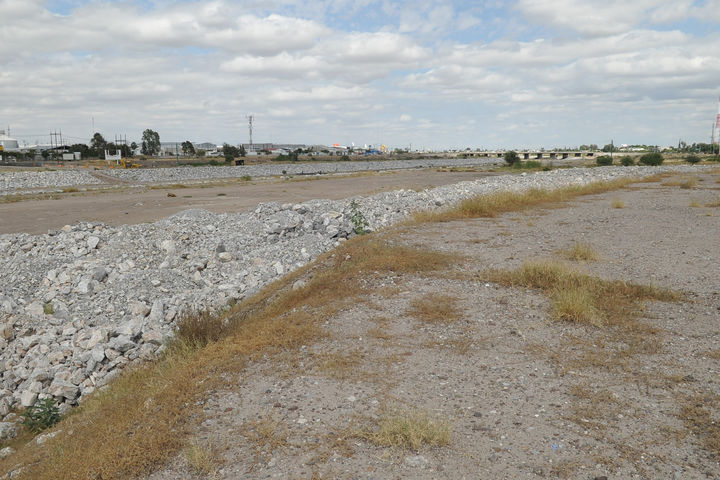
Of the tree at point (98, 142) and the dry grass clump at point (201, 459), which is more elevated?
the tree at point (98, 142)

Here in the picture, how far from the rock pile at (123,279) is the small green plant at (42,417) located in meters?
0.32

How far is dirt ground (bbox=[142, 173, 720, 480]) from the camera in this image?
427 centimetres

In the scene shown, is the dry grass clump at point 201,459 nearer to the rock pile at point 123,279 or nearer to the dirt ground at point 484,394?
the dirt ground at point 484,394

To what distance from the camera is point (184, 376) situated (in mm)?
5938

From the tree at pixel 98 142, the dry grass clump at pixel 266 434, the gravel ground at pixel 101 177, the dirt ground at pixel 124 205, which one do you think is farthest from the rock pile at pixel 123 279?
the tree at pixel 98 142

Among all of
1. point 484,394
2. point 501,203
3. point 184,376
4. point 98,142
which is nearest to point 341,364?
point 484,394

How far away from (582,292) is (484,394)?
329 cm

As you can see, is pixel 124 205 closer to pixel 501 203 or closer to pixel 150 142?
pixel 501 203

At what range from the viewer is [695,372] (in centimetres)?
568

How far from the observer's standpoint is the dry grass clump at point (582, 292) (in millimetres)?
7250

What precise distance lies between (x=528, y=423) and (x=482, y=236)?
916 cm

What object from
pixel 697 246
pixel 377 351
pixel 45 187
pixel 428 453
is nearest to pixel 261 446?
pixel 428 453

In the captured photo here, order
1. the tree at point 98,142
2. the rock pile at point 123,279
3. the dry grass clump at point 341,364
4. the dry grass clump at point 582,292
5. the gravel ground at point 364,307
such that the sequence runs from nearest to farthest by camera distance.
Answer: the gravel ground at point 364,307 → the dry grass clump at point 341,364 → the dry grass clump at point 582,292 → the rock pile at point 123,279 → the tree at point 98,142

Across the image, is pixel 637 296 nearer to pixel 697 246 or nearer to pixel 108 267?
pixel 697 246
